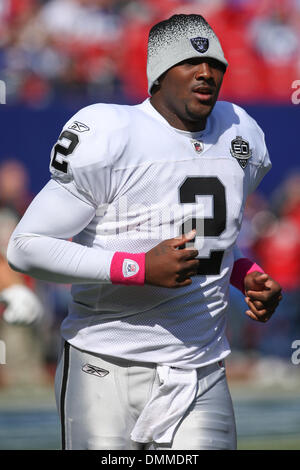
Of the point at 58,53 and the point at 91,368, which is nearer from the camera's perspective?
the point at 91,368

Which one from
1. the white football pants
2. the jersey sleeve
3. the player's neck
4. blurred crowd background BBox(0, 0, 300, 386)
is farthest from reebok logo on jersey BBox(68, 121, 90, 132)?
blurred crowd background BBox(0, 0, 300, 386)

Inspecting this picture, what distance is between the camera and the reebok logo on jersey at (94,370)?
2.18 m

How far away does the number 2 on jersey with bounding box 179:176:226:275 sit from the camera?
2189 millimetres

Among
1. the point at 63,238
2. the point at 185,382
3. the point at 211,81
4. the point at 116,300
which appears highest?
the point at 211,81

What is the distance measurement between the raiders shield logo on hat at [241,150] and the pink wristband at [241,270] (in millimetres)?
308

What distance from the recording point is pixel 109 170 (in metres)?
2.11

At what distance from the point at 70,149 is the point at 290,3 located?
5.89 meters

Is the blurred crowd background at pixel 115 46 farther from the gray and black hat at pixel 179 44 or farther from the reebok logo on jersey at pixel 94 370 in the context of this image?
the reebok logo on jersey at pixel 94 370

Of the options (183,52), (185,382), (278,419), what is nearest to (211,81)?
(183,52)

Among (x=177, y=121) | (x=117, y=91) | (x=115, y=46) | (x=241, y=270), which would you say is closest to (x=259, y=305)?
(x=241, y=270)

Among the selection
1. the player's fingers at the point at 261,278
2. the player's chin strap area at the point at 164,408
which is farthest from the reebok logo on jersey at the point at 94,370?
the player's fingers at the point at 261,278

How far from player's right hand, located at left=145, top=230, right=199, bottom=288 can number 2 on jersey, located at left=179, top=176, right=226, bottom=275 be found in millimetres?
157

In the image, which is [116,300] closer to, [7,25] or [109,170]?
[109,170]

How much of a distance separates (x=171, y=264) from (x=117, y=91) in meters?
5.06
